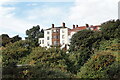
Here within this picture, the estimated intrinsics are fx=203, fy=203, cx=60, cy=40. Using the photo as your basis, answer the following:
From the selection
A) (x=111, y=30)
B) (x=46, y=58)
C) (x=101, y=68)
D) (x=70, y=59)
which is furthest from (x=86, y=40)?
(x=101, y=68)

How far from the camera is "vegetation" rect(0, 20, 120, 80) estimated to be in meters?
8.04

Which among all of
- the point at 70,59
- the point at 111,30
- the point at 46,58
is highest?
the point at 111,30

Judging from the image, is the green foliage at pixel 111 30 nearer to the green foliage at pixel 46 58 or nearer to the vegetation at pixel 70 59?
the vegetation at pixel 70 59

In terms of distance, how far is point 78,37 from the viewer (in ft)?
82.8

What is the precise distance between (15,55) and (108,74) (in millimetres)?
7232

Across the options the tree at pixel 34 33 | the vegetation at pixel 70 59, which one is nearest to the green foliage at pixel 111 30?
the vegetation at pixel 70 59

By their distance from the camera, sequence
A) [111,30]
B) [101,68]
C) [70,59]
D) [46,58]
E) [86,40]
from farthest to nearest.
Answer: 1. [111,30]
2. [86,40]
3. [70,59]
4. [46,58]
5. [101,68]

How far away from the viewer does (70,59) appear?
59.4 feet

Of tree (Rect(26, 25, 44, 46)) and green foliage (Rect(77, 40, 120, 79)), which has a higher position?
tree (Rect(26, 25, 44, 46))

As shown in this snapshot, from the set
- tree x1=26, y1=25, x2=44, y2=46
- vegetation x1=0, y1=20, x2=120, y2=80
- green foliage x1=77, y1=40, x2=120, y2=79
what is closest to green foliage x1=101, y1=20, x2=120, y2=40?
vegetation x1=0, y1=20, x2=120, y2=80

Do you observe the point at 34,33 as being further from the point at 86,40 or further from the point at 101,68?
the point at 101,68

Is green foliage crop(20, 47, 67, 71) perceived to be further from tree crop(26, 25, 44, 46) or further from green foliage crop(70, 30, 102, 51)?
tree crop(26, 25, 44, 46)

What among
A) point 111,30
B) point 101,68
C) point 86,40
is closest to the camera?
point 101,68

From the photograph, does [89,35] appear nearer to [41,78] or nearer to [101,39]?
[101,39]
